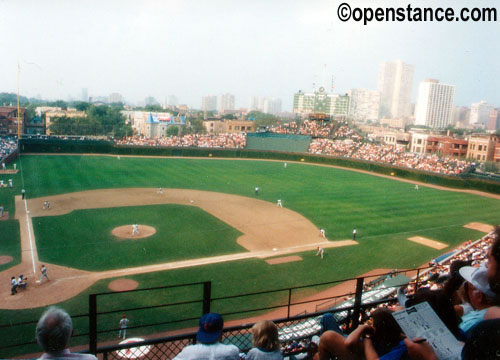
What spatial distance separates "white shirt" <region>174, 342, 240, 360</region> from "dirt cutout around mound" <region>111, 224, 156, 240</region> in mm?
19069

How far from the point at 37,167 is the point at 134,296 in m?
34.5

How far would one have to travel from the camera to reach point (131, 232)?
75.3 feet

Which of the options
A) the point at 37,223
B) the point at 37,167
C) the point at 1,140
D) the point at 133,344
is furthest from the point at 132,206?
the point at 1,140

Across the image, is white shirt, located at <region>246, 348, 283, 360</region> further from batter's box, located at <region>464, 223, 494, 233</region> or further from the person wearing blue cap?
batter's box, located at <region>464, 223, 494, 233</region>

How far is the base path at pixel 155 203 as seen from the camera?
1570cm

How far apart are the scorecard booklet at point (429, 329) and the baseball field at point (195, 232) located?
11.6m

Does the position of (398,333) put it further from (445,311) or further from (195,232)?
(195,232)

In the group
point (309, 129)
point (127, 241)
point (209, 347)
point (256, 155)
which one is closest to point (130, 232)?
point (127, 241)

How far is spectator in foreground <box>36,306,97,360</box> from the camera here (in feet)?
10.3

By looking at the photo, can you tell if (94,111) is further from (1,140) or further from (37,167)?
(37,167)

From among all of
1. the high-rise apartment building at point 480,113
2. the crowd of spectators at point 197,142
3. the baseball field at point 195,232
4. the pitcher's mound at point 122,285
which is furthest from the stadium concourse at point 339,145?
the high-rise apartment building at point 480,113

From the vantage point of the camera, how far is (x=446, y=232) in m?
26.2

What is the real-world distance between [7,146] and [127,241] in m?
37.9

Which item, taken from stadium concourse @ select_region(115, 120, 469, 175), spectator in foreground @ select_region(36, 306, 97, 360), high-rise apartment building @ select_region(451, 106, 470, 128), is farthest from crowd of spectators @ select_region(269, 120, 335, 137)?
high-rise apartment building @ select_region(451, 106, 470, 128)
